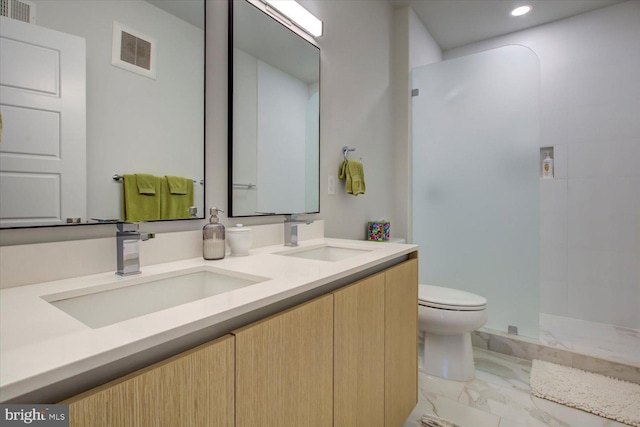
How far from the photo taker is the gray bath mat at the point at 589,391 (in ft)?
5.23

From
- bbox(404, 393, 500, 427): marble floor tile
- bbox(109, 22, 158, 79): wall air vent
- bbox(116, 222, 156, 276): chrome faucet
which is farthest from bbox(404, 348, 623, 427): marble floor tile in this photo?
bbox(109, 22, 158, 79): wall air vent

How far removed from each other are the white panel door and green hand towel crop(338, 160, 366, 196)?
1269mm

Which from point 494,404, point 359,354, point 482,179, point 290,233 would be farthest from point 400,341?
point 482,179

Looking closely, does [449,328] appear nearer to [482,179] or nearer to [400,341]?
[400,341]

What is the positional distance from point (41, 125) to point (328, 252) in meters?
1.12

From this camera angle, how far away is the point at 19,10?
2.53 feet

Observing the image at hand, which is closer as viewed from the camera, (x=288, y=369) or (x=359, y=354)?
(x=288, y=369)

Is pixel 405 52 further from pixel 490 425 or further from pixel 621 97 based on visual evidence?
pixel 490 425

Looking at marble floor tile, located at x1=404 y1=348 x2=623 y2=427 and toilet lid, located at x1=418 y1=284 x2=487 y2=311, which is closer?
marble floor tile, located at x1=404 y1=348 x2=623 y2=427

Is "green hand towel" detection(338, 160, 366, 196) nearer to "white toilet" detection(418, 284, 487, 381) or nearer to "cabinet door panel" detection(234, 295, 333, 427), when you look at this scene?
"white toilet" detection(418, 284, 487, 381)

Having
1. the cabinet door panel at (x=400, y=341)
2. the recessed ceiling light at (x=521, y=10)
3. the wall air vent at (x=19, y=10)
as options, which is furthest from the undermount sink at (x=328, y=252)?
the recessed ceiling light at (x=521, y=10)

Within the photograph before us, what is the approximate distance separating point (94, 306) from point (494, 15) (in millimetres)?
3196

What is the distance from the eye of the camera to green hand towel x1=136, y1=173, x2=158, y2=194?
984 millimetres

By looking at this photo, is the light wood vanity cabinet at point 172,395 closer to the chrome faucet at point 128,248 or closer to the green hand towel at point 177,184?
the chrome faucet at point 128,248
